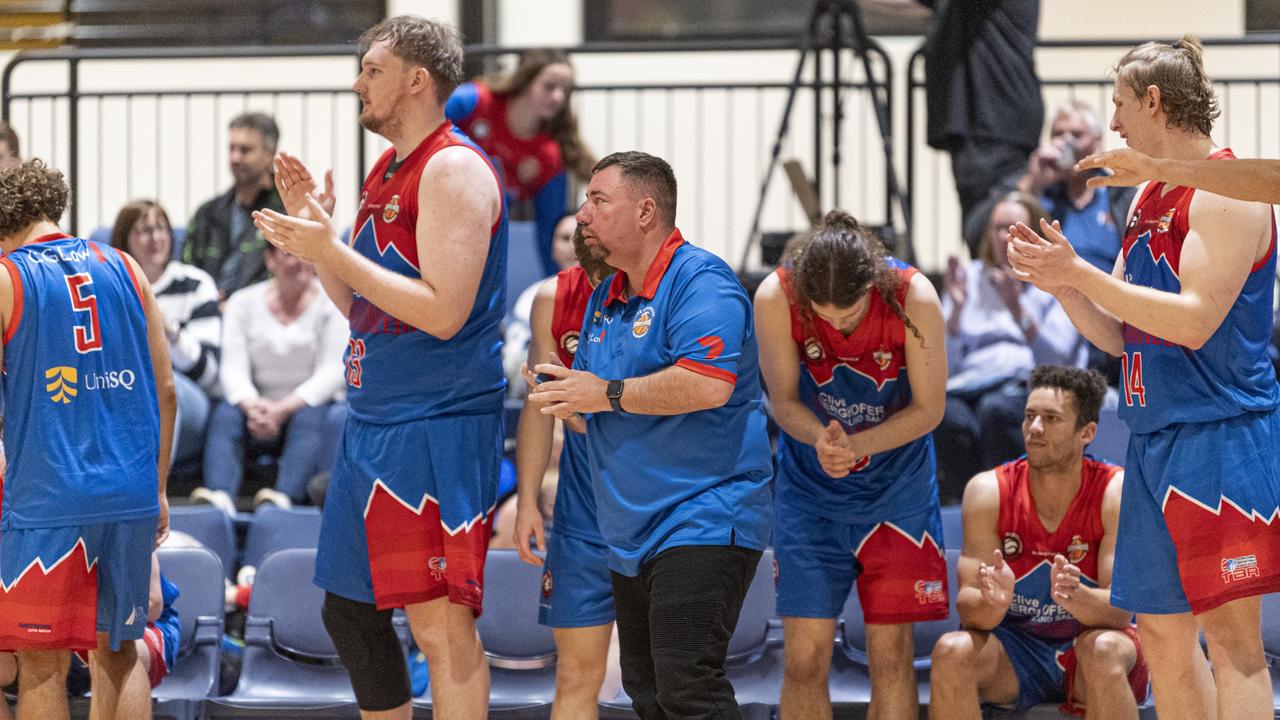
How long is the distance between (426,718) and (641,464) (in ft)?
5.52

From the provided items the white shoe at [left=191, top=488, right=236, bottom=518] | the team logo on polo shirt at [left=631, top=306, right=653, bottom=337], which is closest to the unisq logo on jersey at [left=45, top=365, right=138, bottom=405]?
the team logo on polo shirt at [left=631, top=306, right=653, bottom=337]

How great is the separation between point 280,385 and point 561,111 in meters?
1.97

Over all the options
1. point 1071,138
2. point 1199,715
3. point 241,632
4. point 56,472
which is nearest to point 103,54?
point 241,632

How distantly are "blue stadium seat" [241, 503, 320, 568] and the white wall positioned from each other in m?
3.41

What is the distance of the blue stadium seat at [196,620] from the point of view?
518 cm

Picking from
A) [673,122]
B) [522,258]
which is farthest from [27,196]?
[673,122]

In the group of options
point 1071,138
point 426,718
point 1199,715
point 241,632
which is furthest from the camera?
point 1071,138

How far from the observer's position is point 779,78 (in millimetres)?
9406

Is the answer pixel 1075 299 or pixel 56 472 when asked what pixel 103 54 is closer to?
pixel 56 472

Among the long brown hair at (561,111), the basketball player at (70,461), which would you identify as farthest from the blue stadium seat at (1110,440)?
the basketball player at (70,461)

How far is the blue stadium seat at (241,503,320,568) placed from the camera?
5871 millimetres

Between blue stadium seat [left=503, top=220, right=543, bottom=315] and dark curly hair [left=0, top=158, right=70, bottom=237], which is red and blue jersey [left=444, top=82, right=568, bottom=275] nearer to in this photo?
blue stadium seat [left=503, top=220, right=543, bottom=315]

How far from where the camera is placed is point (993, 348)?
22.1 feet

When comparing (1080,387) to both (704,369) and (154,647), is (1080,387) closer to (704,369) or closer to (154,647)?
(704,369)
